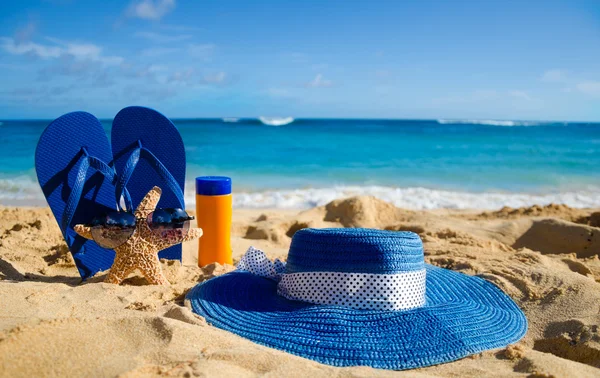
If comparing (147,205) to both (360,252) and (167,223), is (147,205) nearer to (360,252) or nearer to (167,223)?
(167,223)

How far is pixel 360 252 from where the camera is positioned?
2434 mm

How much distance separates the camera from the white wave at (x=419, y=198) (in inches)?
307

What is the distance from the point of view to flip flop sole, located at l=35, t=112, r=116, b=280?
2906 millimetres

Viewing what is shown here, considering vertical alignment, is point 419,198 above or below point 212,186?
below

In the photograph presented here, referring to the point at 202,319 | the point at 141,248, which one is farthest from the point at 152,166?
the point at 202,319

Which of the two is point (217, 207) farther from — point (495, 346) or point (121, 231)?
point (495, 346)

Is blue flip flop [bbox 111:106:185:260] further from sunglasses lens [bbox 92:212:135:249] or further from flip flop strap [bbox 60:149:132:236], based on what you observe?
sunglasses lens [bbox 92:212:135:249]

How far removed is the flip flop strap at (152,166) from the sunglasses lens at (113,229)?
0.25 metres

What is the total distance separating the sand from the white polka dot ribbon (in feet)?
A: 1.51

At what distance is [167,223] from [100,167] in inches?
22.4

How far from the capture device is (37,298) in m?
2.59

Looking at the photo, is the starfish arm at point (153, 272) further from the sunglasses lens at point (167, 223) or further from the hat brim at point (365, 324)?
the hat brim at point (365, 324)

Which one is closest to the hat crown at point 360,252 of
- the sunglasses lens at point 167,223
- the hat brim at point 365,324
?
the hat brim at point 365,324

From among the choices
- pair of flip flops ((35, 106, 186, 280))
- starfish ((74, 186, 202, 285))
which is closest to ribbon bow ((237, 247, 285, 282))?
starfish ((74, 186, 202, 285))
